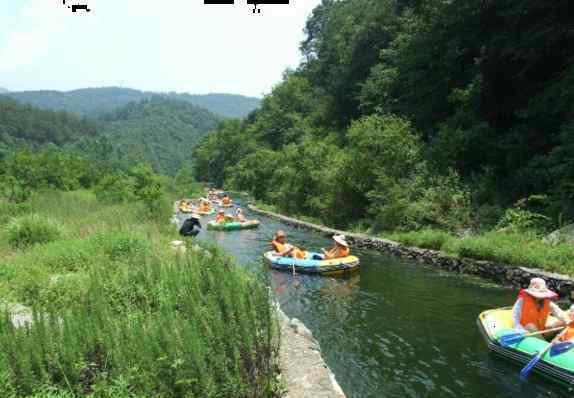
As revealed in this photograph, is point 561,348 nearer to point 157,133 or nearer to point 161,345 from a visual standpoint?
point 161,345

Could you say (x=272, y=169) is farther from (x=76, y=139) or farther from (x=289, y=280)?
(x=76, y=139)

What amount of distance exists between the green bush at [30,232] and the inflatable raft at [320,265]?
6.54 meters

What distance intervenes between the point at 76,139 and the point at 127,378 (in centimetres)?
12044

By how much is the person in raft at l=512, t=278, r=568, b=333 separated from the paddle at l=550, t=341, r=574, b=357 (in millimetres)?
788

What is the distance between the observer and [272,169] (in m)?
46.6

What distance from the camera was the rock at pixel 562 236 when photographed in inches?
518

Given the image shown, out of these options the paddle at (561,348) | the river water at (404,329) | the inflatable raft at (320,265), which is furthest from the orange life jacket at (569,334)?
the inflatable raft at (320,265)

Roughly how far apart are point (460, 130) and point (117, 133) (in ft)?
462

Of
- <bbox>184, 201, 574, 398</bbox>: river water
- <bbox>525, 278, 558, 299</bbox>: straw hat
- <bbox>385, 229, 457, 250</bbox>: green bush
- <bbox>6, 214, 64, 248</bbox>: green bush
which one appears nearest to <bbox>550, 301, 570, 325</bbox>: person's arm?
<bbox>525, 278, 558, 299</bbox>: straw hat

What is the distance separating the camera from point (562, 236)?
43.4 ft

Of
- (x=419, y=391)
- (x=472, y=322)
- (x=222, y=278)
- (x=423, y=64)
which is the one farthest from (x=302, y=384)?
(x=423, y=64)

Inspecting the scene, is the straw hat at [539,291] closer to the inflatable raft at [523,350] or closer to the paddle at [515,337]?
the paddle at [515,337]

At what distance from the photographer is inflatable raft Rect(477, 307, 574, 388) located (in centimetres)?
728

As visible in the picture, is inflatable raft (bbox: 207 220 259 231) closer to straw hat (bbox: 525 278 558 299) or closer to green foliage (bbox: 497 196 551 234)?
green foliage (bbox: 497 196 551 234)
